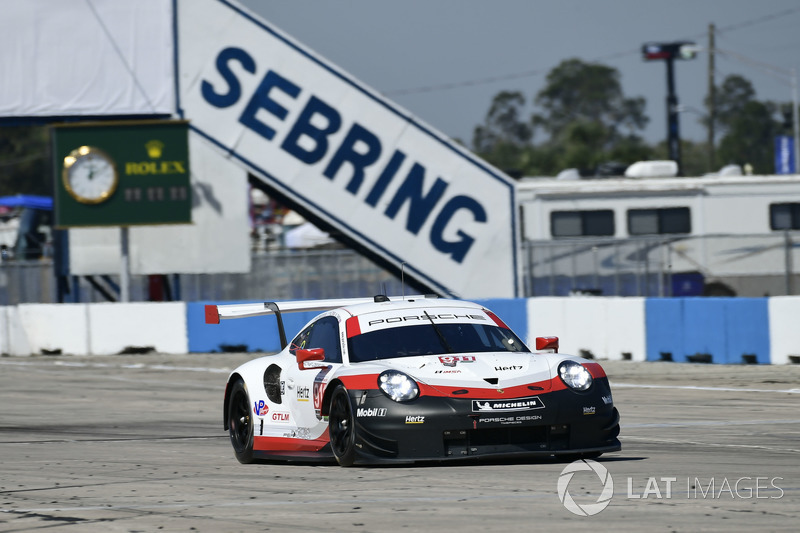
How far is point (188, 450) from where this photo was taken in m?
11.5

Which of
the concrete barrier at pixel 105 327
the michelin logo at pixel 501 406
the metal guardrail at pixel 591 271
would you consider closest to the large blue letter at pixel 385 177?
the metal guardrail at pixel 591 271

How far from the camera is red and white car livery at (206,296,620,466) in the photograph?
8.92 meters

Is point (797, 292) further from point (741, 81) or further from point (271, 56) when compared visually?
point (741, 81)

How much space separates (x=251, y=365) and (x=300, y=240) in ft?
143

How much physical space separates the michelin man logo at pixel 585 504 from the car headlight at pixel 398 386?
1140mm

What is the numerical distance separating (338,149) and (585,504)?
73.5ft

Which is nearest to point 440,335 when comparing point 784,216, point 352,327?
point 352,327

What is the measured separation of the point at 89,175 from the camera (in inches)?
1129

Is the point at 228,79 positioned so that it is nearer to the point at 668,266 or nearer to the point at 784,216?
the point at 668,266

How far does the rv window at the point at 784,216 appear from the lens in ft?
95.1

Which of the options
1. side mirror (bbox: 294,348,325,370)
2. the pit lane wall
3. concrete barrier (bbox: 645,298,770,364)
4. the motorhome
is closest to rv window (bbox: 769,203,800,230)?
the motorhome

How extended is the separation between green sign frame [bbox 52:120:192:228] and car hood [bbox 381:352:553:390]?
19876 mm

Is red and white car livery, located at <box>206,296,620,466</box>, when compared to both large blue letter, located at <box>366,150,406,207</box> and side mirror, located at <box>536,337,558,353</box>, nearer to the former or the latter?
side mirror, located at <box>536,337,558,353</box>

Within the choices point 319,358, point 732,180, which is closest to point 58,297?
point 732,180
